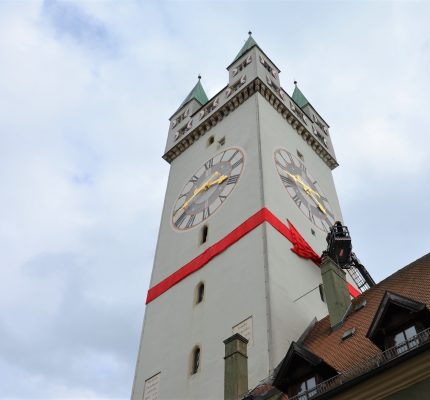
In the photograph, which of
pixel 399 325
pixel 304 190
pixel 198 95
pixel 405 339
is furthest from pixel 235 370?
pixel 198 95

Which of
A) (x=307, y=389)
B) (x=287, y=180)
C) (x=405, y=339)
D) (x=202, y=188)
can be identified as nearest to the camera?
(x=405, y=339)

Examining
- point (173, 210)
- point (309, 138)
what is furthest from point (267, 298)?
point (309, 138)

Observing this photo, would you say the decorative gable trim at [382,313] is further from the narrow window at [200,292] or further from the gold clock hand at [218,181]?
the gold clock hand at [218,181]

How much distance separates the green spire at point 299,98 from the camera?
34969mm

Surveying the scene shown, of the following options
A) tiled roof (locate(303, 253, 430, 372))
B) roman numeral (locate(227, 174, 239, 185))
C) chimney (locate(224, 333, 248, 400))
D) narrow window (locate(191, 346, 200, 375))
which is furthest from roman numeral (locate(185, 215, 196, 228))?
chimney (locate(224, 333, 248, 400))

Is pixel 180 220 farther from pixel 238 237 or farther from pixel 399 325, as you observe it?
pixel 399 325

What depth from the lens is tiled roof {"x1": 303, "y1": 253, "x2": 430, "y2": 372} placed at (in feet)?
39.8

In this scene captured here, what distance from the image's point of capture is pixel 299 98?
35.9 meters

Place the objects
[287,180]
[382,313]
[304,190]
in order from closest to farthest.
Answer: [382,313], [287,180], [304,190]

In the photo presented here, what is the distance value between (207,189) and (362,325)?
11.7 metres

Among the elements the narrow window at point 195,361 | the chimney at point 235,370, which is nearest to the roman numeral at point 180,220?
the narrow window at point 195,361

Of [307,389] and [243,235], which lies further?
[243,235]

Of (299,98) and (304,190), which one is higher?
(299,98)

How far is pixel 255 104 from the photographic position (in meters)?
26.7
